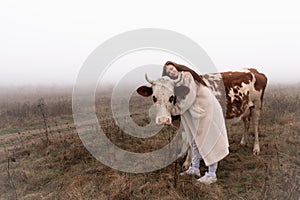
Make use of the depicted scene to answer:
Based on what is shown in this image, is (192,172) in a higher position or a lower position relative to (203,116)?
lower

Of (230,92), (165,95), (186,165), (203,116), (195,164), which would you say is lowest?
(186,165)

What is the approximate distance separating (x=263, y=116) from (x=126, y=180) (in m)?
6.28

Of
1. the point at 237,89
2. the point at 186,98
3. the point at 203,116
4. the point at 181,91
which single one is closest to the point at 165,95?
the point at 181,91

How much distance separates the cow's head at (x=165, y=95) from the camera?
14.0 ft

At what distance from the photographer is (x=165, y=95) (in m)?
4.29

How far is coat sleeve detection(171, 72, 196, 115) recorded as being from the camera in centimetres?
447

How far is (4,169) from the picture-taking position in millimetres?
5828

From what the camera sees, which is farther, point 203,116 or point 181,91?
point 203,116

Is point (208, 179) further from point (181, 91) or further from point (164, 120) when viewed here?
point (181, 91)

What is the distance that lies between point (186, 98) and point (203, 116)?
430 mm

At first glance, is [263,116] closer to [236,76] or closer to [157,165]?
[236,76]

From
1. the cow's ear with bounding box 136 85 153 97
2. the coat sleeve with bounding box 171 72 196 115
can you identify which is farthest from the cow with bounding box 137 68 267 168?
the coat sleeve with bounding box 171 72 196 115

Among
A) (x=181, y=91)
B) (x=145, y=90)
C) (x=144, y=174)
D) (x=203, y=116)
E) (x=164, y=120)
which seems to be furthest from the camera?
(x=144, y=174)

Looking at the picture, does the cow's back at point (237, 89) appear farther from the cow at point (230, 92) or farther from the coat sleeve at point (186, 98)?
the coat sleeve at point (186, 98)
